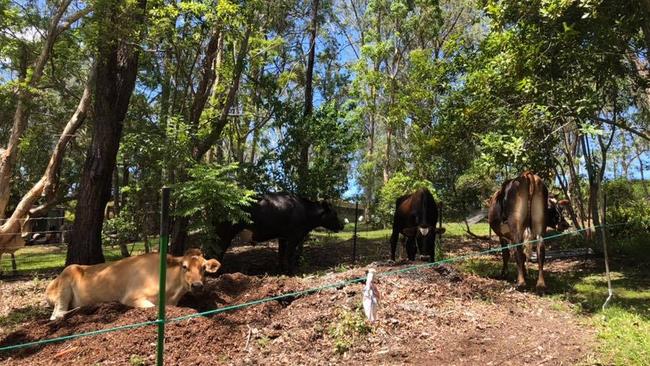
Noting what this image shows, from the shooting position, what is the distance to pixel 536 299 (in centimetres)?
808

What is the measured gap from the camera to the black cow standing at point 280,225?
11.8 m

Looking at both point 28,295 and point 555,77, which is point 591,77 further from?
point 28,295

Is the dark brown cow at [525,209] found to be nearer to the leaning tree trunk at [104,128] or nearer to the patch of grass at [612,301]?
the patch of grass at [612,301]

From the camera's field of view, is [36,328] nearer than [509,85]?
Yes

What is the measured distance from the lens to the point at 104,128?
10.7 m

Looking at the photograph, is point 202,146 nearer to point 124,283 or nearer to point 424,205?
point 424,205

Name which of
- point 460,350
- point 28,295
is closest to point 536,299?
point 460,350

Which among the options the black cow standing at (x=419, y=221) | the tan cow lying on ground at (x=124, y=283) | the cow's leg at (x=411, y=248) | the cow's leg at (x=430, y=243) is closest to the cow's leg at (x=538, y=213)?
the black cow standing at (x=419, y=221)

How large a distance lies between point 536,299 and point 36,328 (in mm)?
7012

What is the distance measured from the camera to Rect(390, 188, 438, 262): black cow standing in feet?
36.0

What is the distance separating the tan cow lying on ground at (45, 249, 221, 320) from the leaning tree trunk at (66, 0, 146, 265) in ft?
11.2

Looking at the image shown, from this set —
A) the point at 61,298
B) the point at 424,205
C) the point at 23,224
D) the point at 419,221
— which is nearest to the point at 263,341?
the point at 61,298

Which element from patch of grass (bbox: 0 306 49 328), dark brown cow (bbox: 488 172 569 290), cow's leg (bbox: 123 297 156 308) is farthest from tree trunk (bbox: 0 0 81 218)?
dark brown cow (bbox: 488 172 569 290)

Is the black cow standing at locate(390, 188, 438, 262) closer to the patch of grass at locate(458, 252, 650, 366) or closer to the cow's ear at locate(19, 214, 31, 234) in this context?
the patch of grass at locate(458, 252, 650, 366)
